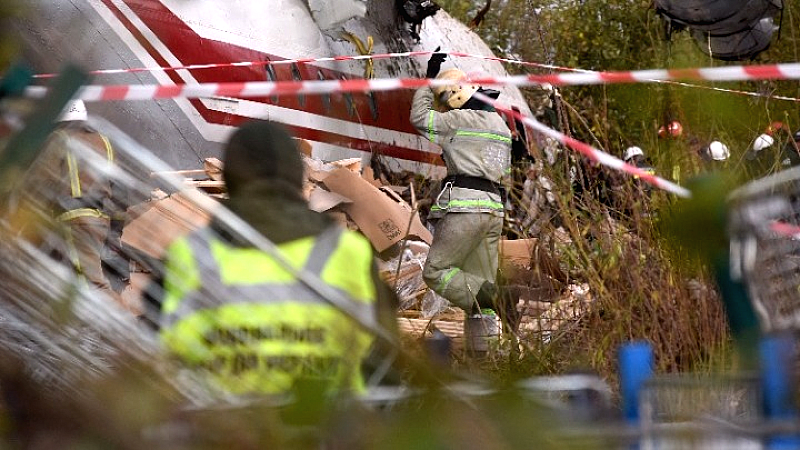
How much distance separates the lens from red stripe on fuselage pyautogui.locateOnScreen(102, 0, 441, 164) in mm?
9547

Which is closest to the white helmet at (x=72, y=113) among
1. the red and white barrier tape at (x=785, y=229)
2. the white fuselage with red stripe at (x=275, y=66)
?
the red and white barrier tape at (x=785, y=229)

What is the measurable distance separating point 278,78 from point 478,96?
2.61 m

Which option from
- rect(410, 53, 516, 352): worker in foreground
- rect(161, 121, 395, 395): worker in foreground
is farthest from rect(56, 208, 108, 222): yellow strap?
rect(410, 53, 516, 352): worker in foreground

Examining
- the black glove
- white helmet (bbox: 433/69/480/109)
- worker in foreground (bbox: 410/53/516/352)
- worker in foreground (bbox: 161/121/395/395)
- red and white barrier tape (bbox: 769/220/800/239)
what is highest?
the black glove

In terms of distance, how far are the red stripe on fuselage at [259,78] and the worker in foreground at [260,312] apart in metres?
7.55

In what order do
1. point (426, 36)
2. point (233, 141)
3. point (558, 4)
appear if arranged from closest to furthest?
1. point (233, 141)
2. point (426, 36)
3. point (558, 4)

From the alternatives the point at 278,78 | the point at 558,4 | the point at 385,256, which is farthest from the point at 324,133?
the point at 558,4

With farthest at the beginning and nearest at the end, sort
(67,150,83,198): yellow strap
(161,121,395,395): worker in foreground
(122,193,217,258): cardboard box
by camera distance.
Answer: (122,193,217,258): cardboard box < (67,150,83,198): yellow strap < (161,121,395,395): worker in foreground

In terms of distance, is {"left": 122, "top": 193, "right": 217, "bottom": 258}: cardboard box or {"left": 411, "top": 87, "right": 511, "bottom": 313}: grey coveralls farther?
{"left": 411, "top": 87, "right": 511, "bottom": 313}: grey coveralls

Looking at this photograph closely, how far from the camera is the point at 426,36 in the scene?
12.6 meters

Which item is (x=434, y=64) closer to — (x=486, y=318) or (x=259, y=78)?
(x=259, y=78)

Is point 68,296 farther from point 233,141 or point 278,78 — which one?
point 278,78

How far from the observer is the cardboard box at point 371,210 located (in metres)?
9.59

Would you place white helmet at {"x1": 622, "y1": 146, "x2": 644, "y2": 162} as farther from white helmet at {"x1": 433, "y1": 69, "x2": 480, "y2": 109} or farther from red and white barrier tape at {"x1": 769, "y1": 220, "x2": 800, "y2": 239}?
red and white barrier tape at {"x1": 769, "y1": 220, "x2": 800, "y2": 239}
